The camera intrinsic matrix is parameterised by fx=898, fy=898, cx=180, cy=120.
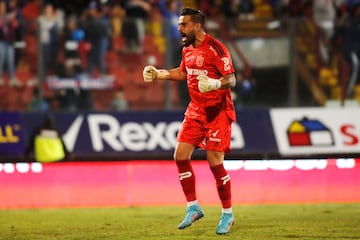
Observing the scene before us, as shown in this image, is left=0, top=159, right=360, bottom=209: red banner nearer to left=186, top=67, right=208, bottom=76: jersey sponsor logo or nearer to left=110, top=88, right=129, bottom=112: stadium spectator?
left=186, top=67, right=208, bottom=76: jersey sponsor logo

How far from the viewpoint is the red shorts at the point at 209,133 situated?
9758 millimetres

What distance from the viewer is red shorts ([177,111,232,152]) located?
32.0ft

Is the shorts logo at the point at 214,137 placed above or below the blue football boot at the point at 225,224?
above

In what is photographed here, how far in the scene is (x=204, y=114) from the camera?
988 cm

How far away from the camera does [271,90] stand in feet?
58.3

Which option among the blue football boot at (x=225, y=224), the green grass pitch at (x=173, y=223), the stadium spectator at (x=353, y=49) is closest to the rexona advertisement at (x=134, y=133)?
the stadium spectator at (x=353, y=49)

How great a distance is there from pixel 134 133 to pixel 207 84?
8.81 m

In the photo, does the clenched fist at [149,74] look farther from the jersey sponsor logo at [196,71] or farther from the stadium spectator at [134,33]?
the stadium spectator at [134,33]

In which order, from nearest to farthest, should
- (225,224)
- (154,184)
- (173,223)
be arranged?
(225,224) < (173,223) < (154,184)

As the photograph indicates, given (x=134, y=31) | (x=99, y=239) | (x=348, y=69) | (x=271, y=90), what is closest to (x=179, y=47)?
(x=134, y=31)

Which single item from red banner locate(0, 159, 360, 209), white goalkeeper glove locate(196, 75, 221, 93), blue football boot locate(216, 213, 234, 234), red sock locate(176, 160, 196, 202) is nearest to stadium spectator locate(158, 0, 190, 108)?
red banner locate(0, 159, 360, 209)

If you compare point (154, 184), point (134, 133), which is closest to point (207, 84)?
point (154, 184)

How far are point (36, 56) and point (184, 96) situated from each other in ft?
9.71

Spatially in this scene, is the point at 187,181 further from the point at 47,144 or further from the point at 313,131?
the point at 313,131
